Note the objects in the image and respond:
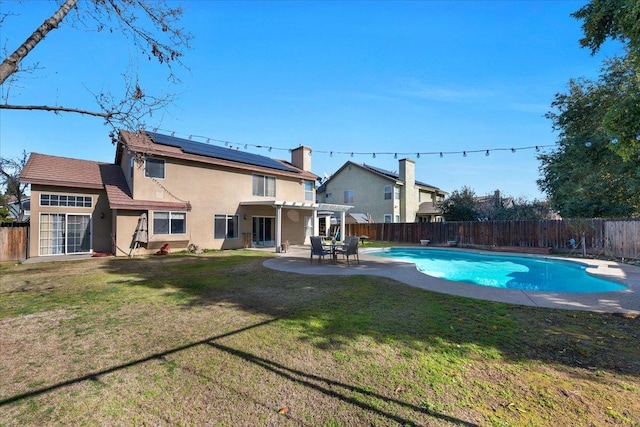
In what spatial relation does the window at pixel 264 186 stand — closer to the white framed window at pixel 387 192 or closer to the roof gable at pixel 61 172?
the roof gable at pixel 61 172

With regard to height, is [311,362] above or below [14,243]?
below

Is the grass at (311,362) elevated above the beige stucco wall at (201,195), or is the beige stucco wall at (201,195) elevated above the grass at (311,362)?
the beige stucco wall at (201,195)

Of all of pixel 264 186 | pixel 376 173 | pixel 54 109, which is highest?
pixel 376 173

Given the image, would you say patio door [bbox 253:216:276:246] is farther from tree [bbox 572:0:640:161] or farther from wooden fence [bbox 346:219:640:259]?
tree [bbox 572:0:640:161]

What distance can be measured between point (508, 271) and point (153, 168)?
1762cm

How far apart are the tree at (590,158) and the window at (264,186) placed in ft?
59.2

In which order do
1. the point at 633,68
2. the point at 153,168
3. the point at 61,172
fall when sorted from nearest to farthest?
1. the point at 633,68
2. the point at 61,172
3. the point at 153,168

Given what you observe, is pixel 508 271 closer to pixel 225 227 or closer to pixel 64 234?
pixel 225 227

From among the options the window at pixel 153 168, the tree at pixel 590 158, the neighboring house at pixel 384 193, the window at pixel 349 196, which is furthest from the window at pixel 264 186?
the tree at pixel 590 158

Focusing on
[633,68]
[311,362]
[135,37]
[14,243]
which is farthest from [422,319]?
[14,243]

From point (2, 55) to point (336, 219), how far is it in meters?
27.9

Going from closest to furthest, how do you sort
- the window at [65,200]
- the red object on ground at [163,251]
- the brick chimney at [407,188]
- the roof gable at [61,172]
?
the roof gable at [61,172]
the window at [65,200]
the red object on ground at [163,251]
the brick chimney at [407,188]

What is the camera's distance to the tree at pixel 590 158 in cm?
1602

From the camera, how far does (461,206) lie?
24.8m
